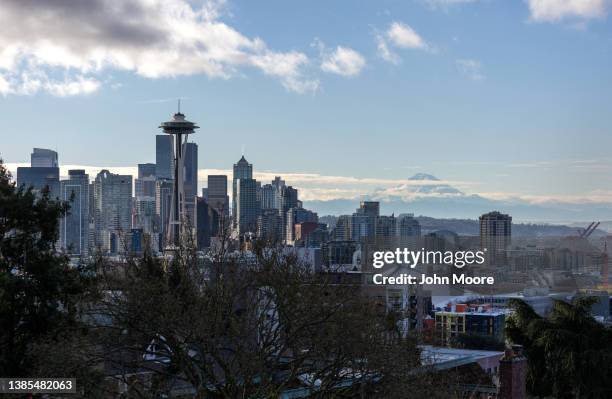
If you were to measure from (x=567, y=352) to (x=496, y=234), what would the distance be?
145603mm

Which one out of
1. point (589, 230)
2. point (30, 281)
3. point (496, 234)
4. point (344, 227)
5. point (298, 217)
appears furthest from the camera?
point (298, 217)

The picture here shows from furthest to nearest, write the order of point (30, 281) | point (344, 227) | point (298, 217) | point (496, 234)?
point (298, 217) → point (344, 227) → point (496, 234) → point (30, 281)

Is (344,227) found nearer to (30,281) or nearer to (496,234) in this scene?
(496,234)

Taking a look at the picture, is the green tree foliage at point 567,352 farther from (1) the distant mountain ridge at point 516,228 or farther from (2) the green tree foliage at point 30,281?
(1) the distant mountain ridge at point 516,228

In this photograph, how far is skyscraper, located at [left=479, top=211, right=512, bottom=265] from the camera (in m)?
147

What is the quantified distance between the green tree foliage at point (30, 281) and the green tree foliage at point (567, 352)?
1043cm

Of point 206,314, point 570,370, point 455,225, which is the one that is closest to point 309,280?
point 206,314

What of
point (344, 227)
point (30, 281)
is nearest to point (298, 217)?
point (344, 227)

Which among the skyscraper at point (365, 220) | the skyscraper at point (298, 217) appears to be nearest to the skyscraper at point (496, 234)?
the skyscraper at point (365, 220)

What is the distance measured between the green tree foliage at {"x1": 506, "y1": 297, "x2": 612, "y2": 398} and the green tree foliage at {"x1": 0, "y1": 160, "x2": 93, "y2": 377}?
10.4 m

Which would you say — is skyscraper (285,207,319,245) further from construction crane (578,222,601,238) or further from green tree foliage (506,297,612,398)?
green tree foliage (506,297,612,398)

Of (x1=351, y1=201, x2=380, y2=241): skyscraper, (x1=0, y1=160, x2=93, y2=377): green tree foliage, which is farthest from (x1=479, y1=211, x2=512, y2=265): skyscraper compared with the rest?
(x1=0, y1=160, x2=93, y2=377): green tree foliage

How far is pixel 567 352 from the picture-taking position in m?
19.2

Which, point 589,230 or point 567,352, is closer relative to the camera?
point 567,352
